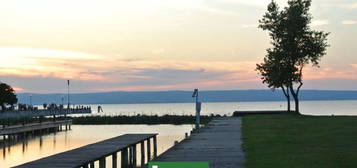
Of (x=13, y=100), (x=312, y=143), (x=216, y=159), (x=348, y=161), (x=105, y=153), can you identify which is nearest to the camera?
(x=348, y=161)

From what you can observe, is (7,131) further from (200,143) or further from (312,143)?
(312,143)

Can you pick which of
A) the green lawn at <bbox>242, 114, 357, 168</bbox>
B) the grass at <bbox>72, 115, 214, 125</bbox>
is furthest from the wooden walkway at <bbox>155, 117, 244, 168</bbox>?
the grass at <bbox>72, 115, 214, 125</bbox>

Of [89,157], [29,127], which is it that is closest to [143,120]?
[29,127]

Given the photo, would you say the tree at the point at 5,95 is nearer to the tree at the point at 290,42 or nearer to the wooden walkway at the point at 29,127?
the wooden walkway at the point at 29,127

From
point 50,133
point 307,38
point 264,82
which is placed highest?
point 307,38

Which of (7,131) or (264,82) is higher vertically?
(264,82)

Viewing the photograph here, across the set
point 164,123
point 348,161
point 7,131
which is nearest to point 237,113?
point 164,123

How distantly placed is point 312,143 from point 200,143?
589cm

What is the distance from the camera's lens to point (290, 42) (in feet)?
235

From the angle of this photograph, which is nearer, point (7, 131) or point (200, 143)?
point (200, 143)

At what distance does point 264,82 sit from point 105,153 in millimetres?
48615

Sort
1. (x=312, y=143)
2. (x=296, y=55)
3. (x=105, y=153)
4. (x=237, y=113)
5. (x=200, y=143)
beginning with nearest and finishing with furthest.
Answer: (x=105, y=153)
(x=312, y=143)
(x=200, y=143)
(x=296, y=55)
(x=237, y=113)

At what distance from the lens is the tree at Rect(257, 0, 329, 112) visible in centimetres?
7138

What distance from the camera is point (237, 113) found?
80.6m
